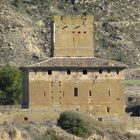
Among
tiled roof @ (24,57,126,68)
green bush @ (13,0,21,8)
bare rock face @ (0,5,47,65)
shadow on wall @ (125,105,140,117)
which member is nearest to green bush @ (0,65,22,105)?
shadow on wall @ (125,105,140,117)

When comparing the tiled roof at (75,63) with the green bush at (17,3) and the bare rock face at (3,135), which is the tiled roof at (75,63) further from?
the green bush at (17,3)

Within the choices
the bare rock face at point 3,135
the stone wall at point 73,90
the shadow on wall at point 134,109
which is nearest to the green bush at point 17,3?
the shadow on wall at point 134,109

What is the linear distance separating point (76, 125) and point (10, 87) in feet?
91.3

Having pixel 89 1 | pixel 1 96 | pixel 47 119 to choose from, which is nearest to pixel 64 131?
pixel 47 119

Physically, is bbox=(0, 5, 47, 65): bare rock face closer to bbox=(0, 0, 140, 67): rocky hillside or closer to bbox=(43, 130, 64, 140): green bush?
bbox=(0, 0, 140, 67): rocky hillside

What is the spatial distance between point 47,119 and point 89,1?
271 feet

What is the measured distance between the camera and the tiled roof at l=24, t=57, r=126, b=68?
8956 centimetres

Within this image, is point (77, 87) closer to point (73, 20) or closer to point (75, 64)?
point (75, 64)

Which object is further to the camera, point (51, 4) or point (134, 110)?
point (51, 4)

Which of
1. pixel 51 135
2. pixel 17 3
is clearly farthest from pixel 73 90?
pixel 17 3

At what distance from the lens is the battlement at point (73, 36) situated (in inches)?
3595

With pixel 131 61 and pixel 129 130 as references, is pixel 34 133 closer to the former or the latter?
pixel 129 130

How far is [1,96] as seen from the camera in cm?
10844

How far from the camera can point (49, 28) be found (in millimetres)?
154625
